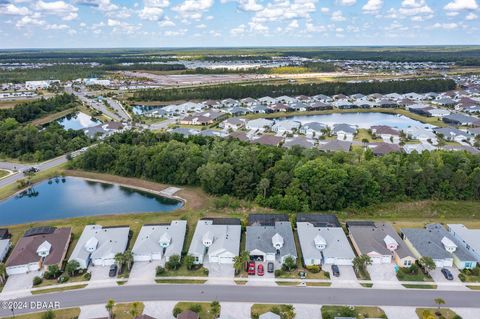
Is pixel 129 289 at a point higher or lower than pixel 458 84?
A: lower

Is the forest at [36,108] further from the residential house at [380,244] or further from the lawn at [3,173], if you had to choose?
the residential house at [380,244]

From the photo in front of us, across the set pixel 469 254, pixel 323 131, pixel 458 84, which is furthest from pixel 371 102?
pixel 469 254

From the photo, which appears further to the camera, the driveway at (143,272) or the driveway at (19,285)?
the driveway at (143,272)

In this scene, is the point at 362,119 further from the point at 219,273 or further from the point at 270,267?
the point at 219,273

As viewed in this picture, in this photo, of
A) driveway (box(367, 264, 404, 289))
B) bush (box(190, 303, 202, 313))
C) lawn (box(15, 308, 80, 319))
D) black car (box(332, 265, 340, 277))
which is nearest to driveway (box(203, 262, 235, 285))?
bush (box(190, 303, 202, 313))

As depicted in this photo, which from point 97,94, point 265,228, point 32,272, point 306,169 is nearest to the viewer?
point 32,272

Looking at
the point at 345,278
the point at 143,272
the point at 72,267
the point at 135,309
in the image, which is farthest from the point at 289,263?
the point at 72,267

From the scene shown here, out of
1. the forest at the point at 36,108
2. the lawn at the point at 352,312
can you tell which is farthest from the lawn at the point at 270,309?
the forest at the point at 36,108

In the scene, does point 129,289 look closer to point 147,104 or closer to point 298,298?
point 298,298
